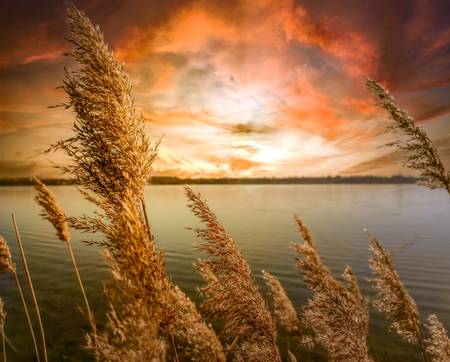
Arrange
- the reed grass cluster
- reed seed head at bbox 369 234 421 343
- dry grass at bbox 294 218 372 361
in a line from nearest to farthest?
the reed grass cluster
dry grass at bbox 294 218 372 361
reed seed head at bbox 369 234 421 343

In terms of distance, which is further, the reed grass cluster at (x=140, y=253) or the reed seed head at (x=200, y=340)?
the reed seed head at (x=200, y=340)

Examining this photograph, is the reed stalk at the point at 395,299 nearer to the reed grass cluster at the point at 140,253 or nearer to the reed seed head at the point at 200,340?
the reed grass cluster at the point at 140,253

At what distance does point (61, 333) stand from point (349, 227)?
3640 cm

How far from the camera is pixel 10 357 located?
472 inches

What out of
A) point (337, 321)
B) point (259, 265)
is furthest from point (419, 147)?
point (259, 265)

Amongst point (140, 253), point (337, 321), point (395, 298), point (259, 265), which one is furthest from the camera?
point (259, 265)

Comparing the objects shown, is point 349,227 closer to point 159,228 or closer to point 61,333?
point 159,228

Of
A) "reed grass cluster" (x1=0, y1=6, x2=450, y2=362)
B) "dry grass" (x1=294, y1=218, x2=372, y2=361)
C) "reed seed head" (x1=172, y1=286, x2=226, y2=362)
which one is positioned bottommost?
"reed seed head" (x1=172, y1=286, x2=226, y2=362)

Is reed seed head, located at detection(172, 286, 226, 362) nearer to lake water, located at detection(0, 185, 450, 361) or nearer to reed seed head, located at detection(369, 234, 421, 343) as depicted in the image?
lake water, located at detection(0, 185, 450, 361)

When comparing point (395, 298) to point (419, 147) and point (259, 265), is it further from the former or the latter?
point (259, 265)

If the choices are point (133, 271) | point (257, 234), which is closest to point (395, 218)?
point (257, 234)

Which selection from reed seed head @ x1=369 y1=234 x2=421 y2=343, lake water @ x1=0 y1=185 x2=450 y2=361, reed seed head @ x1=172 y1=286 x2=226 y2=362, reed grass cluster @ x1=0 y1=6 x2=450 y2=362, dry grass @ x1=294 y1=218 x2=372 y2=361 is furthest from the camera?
lake water @ x1=0 y1=185 x2=450 y2=361

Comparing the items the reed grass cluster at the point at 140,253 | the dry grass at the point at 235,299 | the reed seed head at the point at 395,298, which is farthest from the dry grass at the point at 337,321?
the reed seed head at the point at 395,298

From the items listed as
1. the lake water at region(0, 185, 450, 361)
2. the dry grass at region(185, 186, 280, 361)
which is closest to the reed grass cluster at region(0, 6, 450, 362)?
the dry grass at region(185, 186, 280, 361)
